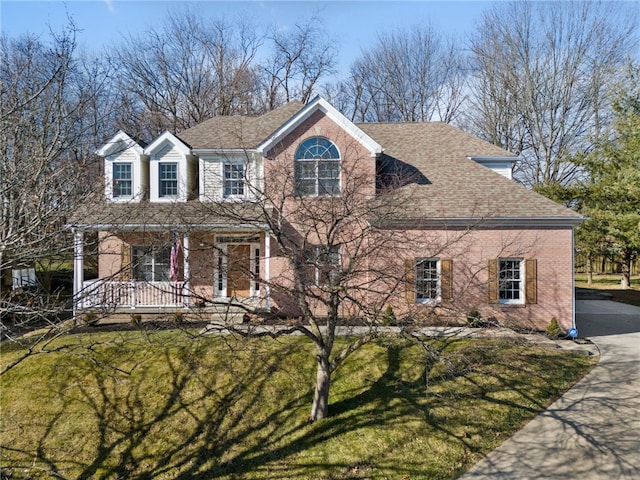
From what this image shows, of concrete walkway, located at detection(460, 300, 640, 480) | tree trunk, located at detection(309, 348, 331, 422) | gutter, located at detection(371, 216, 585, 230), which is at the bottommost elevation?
concrete walkway, located at detection(460, 300, 640, 480)

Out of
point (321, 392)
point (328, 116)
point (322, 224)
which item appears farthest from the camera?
point (328, 116)

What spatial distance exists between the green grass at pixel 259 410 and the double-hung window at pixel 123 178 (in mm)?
6692

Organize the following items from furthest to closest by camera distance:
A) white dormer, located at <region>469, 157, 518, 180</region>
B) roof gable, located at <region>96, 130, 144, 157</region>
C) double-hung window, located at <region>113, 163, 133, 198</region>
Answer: white dormer, located at <region>469, 157, 518, 180</region>
double-hung window, located at <region>113, 163, 133, 198</region>
roof gable, located at <region>96, 130, 144, 157</region>

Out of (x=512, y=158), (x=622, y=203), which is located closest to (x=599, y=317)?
(x=622, y=203)

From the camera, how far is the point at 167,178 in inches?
568

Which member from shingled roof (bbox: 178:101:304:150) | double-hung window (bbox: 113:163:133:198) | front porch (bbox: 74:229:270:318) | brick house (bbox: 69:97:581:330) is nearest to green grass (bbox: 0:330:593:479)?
brick house (bbox: 69:97:581:330)

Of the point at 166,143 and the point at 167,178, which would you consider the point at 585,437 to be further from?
the point at 166,143

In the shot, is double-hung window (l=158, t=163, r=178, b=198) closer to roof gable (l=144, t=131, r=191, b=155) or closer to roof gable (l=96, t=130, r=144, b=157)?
roof gable (l=144, t=131, r=191, b=155)

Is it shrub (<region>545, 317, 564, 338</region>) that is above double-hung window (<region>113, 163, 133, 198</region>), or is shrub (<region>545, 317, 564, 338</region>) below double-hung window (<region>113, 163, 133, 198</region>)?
below

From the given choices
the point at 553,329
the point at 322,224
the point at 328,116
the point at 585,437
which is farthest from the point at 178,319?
the point at 553,329

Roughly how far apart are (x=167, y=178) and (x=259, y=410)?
395 inches

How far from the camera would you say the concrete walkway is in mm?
6200

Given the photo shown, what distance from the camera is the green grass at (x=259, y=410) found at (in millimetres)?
6832

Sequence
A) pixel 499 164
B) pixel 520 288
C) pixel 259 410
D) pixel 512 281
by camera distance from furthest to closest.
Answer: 1. pixel 499 164
2. pixel 512 281
3. pixel 520 288
4. pixel 259 410
